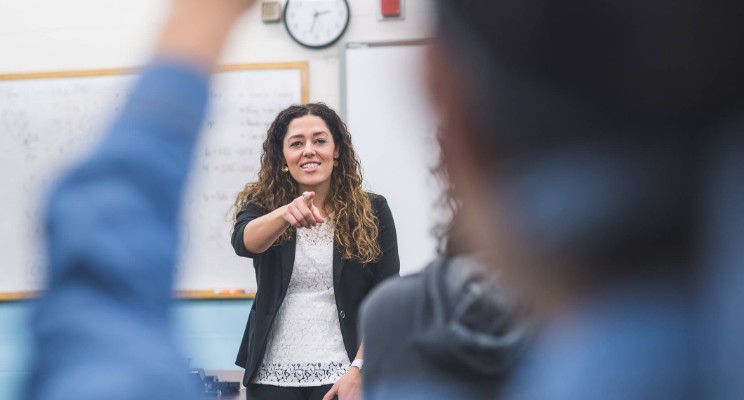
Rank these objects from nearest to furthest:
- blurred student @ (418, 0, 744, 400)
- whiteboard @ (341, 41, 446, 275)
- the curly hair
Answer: blurred student @ (418, 0, 744, 400)
the curly hair
whiteboard @ (341, 41, 446, 275)

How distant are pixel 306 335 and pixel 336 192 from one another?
0.37 metres

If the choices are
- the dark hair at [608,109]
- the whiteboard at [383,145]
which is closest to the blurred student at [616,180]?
the dark hair at [608,109]

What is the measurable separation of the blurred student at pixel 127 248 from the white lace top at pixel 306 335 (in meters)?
1.51

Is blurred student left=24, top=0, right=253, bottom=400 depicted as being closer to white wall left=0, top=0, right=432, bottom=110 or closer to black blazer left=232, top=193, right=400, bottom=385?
black blazer left=232, top=193, right=400, bottom=385

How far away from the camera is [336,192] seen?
200 cm

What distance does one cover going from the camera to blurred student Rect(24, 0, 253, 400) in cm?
29

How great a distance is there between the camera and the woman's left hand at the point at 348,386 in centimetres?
175

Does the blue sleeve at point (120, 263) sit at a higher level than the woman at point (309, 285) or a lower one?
higher

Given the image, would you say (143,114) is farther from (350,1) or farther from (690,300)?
(350,1)

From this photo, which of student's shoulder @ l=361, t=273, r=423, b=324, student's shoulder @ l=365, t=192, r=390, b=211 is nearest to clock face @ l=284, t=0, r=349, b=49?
student's shoulder @ l=365, t=192, r=390, b=211

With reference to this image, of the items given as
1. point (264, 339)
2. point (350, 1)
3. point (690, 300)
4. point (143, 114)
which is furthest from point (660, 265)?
point (350, 1)

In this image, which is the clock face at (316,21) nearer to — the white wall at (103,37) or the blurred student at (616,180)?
the white wall at (103,37)

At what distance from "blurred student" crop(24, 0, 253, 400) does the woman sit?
1.36 metres

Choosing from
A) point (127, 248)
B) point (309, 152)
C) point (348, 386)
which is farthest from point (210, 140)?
point (127, 248)
